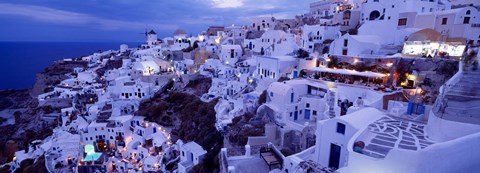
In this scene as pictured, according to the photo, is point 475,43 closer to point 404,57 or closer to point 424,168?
point 404,57

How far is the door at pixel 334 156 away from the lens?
38.7ft

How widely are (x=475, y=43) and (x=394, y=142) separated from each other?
22902 millimetres

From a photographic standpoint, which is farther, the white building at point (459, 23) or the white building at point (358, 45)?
the white building at point (358, 45)

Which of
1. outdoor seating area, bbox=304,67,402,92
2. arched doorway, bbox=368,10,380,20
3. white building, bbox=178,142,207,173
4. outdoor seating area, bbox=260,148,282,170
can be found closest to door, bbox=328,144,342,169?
outdoor seating area, bbox=260,148,282,170

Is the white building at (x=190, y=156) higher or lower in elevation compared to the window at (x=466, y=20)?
lower

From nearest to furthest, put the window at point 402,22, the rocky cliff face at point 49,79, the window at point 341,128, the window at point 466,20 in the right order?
the window at point 341,128 → the window at point 466,20 → the window at point 402,22 → the rocky cliff face at point 49,79

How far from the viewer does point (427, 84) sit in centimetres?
2014

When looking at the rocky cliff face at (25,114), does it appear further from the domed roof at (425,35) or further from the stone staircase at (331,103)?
the domed roof at (425,35)

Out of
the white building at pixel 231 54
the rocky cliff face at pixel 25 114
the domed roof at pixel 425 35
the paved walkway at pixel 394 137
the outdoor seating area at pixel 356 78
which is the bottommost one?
the rocky cliff face at pixel 25 114

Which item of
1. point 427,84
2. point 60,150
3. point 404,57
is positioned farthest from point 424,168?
point 60,150

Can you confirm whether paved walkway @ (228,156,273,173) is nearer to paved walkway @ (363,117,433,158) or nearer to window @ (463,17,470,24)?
paved walkway @ (363,117,433,158)

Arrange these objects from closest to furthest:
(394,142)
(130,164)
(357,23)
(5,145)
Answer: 1. (394,142)
2. (130,164)
3. (357,23)
4. (5,145)

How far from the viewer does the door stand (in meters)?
11.8

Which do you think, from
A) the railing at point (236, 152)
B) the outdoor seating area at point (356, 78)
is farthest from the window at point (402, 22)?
the railing at point (236, 152)
